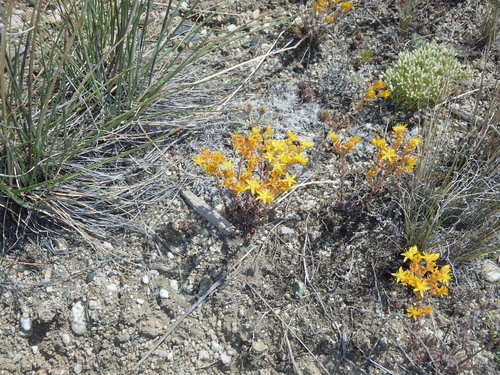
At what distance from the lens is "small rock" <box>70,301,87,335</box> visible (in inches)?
105

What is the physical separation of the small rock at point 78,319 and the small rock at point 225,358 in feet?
2.68

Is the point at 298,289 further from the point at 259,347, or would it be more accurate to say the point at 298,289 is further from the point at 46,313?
the point at 46,313

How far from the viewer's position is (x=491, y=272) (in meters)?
2.87

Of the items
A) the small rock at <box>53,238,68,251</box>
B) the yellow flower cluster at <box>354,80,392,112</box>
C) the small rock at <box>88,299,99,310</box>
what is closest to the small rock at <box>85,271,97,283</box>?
the small rock at <box>88,299,99,310</box>

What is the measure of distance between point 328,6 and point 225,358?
→ 2.98m

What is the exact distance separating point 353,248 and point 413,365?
2.48 ft

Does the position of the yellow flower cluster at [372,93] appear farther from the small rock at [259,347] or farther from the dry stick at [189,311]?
the small rock at [259,347]

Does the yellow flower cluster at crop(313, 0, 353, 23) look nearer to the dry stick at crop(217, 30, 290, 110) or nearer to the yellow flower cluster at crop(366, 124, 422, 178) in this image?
the dry stick at crop(217, 30, 290, 110)

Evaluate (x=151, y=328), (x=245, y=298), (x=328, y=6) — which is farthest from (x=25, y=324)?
(x=328, y=6)

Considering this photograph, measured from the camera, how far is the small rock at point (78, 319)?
2.67 meters

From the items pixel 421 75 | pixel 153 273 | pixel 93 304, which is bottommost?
pixel 93 304

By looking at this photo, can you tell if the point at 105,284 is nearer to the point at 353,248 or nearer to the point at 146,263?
the point at 146,263

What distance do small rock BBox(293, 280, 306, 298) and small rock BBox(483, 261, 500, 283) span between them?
1.14 metres

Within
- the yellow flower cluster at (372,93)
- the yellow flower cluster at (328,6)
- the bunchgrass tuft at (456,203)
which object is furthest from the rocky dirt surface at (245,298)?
the yellow flower cluster at (328,6)
